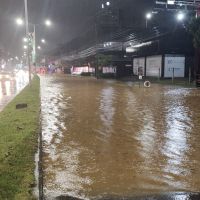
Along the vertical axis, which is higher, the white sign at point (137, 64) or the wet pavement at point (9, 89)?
the white sign at point (137, 64)

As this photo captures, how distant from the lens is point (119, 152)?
934 cm

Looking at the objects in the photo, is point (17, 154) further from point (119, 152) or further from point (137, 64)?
point (137, 64)

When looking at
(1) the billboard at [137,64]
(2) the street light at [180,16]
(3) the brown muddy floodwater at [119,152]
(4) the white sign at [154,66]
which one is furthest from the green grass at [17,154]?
(1) the billboard at [137,64]

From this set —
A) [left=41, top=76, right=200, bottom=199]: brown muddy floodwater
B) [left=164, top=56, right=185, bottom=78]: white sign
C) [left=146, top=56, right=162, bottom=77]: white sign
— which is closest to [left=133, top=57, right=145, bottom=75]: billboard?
[left=146, top=56, right=162, bottom=77]: white sign

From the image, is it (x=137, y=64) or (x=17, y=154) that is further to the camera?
(x=137, y=64)

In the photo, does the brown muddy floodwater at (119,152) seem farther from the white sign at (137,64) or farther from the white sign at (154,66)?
the white sign at (137,64)

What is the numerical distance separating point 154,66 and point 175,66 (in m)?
2.85

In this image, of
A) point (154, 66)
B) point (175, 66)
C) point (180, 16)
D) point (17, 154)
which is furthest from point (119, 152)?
point (154, 66)

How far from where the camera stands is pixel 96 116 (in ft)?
50.0

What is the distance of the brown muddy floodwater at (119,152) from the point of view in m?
6.90

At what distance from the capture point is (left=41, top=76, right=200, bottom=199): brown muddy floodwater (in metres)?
6.90

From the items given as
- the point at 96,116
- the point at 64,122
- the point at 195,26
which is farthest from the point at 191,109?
the point at 195,26

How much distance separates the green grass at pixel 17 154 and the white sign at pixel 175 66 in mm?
33108

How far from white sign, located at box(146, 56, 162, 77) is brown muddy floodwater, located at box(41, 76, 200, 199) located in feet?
100
